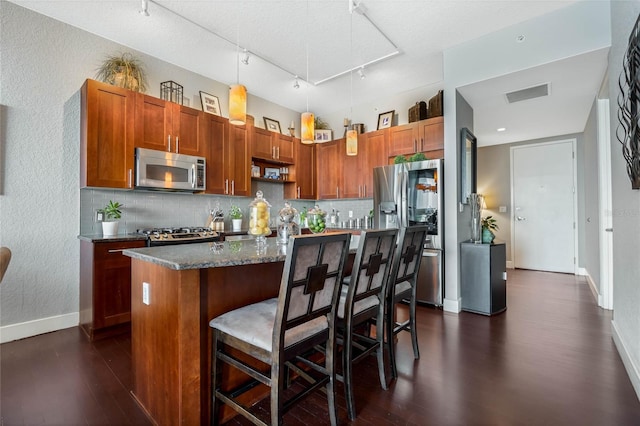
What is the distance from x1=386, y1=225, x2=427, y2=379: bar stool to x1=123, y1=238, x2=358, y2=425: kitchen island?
86cm

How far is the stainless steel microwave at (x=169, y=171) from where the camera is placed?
3230mm

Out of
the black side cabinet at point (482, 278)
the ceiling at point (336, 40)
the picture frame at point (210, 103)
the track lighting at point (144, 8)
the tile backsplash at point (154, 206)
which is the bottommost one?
the black side cabinet at point (482, 278)

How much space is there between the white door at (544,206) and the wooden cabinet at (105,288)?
21.7 ft

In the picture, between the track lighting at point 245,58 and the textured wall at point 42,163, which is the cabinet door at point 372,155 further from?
the textured wall at point 42,163

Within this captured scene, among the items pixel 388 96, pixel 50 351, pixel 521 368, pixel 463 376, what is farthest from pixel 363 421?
pixel 388 96

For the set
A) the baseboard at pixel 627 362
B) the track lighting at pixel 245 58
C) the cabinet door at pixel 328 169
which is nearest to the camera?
the baseboard at pixel 627 362

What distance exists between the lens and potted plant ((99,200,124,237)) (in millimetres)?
3029

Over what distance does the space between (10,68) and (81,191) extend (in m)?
1.20

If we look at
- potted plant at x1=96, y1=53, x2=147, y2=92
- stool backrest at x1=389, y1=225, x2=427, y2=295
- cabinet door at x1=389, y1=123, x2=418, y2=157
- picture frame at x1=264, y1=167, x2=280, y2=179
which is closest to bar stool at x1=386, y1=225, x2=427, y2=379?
stool backrest at x1=389, y1=225, x2=427, y2=295

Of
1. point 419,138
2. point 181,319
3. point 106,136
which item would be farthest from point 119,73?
point 419,138

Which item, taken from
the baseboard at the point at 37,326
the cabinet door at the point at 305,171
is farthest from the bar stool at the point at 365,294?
the cabinet door at the point at 305,171

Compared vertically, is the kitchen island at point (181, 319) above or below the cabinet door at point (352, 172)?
below

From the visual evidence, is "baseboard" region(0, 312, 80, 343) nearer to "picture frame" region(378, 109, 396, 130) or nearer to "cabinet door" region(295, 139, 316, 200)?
"cabinet door" region(295, 139, 316, 200)

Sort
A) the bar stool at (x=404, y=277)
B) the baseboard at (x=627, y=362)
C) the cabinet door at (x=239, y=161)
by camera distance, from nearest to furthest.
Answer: the baseboard at (x=627, y=362) < the bar stool at (x=404, y=277) < the cabinet door at (x=239, y=161)
